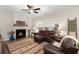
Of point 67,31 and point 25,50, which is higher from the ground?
point 67,31

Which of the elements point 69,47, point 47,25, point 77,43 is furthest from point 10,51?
point 77,43

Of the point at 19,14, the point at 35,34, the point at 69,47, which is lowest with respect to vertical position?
the point at 69,47


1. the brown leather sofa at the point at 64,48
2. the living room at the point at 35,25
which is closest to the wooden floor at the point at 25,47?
the living room at the point at 35,25

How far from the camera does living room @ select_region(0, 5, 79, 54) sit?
84.0 inches

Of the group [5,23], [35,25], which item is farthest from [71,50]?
[5,23]

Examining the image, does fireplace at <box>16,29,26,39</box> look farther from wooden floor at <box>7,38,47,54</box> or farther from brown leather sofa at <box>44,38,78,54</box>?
brown leather sofa at <box>44,38,78,54</box>

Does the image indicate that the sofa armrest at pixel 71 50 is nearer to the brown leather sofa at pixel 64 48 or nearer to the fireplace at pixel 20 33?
the brown leather sofa at pixel 64 48

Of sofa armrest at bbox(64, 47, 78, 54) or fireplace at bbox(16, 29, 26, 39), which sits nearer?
sofa armrest at bbox(64, 47, 78, 54)

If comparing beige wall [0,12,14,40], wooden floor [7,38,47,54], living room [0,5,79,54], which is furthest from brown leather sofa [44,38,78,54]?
beige wall [0,12,14,40]

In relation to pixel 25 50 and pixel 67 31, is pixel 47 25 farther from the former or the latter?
pixel 25 50

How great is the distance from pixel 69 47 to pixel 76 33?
0.96ft

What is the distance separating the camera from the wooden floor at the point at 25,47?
84.2 inches

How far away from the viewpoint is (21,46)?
2.16 metres

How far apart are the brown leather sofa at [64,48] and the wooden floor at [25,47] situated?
4.8 inches
